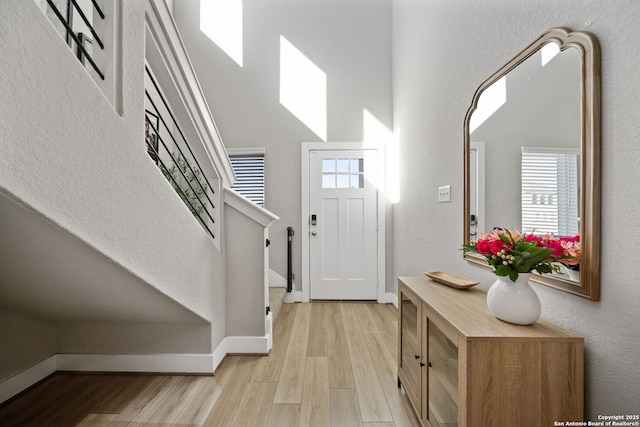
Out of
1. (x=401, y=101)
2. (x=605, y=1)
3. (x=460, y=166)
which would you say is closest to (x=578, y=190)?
(x=605, y=1)

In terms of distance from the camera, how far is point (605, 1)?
0.88 metres

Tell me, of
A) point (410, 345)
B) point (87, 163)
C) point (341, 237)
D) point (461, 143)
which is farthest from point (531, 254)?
point (341, 237)

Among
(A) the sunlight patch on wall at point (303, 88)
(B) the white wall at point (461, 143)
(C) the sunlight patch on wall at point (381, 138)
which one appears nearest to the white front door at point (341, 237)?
(C) the sunlight patch on wall at point (381, 138)

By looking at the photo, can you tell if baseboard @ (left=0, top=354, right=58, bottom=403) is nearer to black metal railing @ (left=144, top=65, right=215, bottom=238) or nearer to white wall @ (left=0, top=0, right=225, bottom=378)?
white wall @ (left=0, top=0, right=225, bottom=378)

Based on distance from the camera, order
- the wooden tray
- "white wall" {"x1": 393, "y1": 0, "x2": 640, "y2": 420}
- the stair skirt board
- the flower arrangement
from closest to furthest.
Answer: "white wall" {"x1": 393, "y1": 0, "x2": 640, "y2": 420}
the flower arrangement
the wooden tray
the stair skirt board

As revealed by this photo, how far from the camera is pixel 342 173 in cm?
347

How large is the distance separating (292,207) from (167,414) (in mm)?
2342

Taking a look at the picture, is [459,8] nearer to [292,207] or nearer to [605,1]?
[605,1]

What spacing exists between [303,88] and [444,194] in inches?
91.3

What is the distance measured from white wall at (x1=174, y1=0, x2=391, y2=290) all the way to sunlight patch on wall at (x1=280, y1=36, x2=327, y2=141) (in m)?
0.06

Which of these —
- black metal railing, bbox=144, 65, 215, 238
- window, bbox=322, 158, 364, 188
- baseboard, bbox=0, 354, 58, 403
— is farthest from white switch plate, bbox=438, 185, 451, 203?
baseboard, bbox=0, 354, 58, 403

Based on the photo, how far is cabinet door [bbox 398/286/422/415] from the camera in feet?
4.42

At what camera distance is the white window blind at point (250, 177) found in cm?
355

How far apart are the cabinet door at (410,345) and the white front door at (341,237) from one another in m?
1.71
